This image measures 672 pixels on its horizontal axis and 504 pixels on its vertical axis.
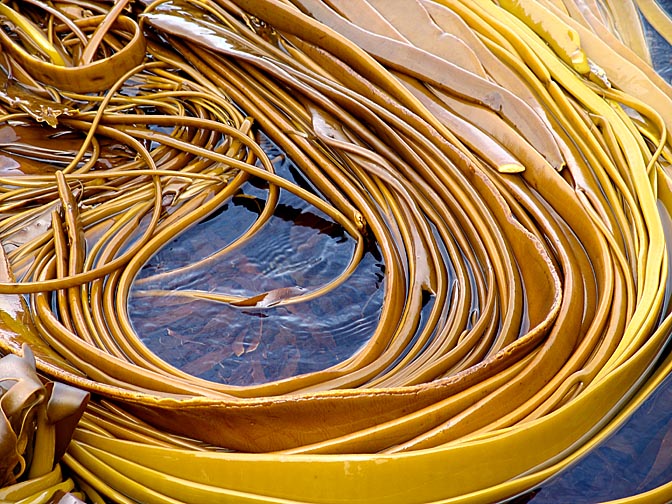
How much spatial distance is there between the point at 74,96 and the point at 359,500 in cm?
150

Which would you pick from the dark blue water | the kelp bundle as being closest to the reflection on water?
the kelp bundle

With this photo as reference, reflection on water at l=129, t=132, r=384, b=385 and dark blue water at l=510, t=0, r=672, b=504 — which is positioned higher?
reflection on water at l=129, t=132, r=384, b=385

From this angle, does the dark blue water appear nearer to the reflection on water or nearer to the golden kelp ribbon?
the reflection on water

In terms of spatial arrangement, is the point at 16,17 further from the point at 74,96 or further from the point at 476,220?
the point at 476,220

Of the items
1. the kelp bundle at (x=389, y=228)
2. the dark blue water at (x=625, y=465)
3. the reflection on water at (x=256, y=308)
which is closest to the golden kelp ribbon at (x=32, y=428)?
the kelp bundle at (x=389, y=228)

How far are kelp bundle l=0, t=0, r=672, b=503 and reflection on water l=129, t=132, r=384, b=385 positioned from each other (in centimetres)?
4

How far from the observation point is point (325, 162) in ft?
5.82

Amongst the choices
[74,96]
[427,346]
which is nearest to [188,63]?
[74,96]

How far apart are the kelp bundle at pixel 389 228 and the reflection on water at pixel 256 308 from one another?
41 mm

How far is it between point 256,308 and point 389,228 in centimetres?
37

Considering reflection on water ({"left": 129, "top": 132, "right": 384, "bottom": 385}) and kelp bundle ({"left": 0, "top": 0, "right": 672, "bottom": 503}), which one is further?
reflection on water ({"left": 129, "top": 132, "right": 384, "bottom": 385})

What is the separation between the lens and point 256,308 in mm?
1561

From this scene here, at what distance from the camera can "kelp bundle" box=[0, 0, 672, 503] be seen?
1183mm

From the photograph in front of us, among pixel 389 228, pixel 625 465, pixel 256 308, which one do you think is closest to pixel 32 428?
pixel 256 308
